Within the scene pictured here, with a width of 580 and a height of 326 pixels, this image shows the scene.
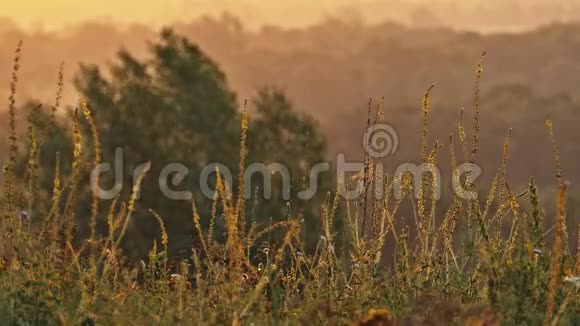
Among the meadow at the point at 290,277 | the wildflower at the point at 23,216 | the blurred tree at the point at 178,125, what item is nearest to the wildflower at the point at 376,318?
the meadow at the point at 290,277

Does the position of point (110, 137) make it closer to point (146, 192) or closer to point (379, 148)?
point (146, 192)

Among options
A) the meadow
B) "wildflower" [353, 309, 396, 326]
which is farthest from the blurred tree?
"wildflower" [353, 309, 396, 326]

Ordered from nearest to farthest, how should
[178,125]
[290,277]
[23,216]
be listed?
[23,216]
[290,277]
[178,125]

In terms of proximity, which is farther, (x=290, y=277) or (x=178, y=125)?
(x=178, y=125)

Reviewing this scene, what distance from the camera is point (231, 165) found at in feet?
100

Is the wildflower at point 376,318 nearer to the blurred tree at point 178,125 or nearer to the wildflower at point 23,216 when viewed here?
the wildflower at point 23,216

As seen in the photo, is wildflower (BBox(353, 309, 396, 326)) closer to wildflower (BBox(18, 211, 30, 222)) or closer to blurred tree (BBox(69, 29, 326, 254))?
wildflower (BBox(18, 211, 30, 222))

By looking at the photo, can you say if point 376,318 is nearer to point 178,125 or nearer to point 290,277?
point 290,277

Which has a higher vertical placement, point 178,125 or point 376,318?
point 178,125

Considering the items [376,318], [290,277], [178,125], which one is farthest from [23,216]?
[178,125]

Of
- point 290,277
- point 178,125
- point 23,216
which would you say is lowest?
point 290,277

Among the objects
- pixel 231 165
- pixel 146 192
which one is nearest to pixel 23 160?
pixel 146 192

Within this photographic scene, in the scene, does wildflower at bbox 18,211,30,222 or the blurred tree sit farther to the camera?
the blurred tree

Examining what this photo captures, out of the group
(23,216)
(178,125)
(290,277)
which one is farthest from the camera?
(178,125)
